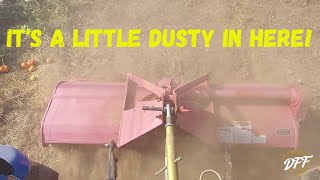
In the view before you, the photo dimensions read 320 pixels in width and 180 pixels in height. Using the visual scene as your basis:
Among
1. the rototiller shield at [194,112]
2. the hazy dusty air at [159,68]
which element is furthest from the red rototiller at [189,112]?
the hazy dusty air at [159,68]

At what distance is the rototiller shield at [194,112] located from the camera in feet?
11.6

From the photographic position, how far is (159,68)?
226 inches

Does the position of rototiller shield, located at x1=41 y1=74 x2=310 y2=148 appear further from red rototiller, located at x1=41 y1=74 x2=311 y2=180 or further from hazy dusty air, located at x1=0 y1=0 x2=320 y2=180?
hazy dusty air, located at x1=0 y1=0 x2=320 y2=180

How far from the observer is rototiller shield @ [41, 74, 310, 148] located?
3.54m

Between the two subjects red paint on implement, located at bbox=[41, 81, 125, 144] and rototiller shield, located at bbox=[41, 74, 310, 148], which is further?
red paint on implement, located at bbox=[41, 81, 125, 144]

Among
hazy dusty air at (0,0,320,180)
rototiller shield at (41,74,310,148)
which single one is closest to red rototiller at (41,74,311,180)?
rototiller shield at (41,74,310,148)

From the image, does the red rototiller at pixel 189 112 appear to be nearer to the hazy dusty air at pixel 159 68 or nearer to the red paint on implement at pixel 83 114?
the red paint on implement at pixel 83 114

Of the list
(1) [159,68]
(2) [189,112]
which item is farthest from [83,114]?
(1) [159,68]

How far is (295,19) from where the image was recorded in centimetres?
649

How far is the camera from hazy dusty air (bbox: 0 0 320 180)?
3.75 m

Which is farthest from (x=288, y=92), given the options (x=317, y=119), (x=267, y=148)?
(x=317, y=119)

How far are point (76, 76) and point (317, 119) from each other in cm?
327

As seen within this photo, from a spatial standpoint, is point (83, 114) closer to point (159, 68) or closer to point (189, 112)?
point (189, 112)

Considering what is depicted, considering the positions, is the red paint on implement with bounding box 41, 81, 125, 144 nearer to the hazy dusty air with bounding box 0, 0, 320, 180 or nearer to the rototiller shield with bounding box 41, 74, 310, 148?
the rototiller shield with bounding box 41, 74, 310, 148
